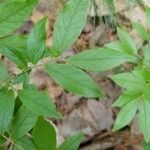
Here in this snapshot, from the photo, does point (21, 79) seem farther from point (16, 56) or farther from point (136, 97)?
point (136, 97)

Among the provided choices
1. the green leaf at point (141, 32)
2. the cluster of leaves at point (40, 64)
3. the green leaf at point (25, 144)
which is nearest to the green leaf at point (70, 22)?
the cluster of leaves at point (40, 64)

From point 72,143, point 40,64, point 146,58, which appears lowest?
point 146,58

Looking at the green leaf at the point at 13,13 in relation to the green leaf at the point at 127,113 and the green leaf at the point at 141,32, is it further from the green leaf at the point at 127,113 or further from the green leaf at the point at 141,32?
the green leaf at the point at 141,32

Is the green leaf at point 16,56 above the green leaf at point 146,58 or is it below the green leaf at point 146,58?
above

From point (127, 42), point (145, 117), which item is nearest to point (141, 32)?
point (127, 42)

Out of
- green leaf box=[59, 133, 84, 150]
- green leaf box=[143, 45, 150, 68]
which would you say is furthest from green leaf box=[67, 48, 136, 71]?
green leaf box=[143, 45, 150, 68]

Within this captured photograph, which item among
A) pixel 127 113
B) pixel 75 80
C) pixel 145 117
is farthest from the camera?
pixel 127 113

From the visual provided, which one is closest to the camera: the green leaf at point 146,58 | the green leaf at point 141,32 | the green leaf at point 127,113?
the green leaf at point 127,113
